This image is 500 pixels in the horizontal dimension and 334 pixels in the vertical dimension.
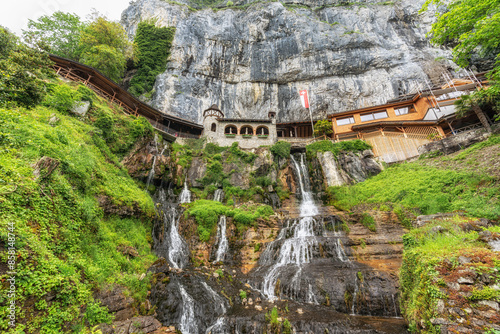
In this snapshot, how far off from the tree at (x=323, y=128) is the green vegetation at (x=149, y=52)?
28.4 meters

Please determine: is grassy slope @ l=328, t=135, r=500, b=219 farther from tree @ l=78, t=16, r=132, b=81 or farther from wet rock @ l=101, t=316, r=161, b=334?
tree @ l=78, t=16, r=132, b=81

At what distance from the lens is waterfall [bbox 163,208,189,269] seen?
13894mm

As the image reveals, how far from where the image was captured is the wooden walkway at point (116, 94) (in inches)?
852

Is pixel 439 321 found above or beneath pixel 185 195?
beneath

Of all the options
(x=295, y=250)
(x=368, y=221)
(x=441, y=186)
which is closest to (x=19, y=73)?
(x=295, y=250)

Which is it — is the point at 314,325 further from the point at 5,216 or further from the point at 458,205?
the point at 458,205

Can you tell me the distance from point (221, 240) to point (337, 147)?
1855 centimetres

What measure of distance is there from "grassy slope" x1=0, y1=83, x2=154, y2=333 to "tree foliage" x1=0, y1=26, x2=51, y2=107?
794mm

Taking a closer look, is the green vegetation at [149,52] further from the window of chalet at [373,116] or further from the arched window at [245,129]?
the window of chalet at [373,116]

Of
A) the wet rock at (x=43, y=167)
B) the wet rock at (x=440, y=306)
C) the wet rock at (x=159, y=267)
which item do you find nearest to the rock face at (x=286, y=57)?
the wet rock at (x=159, y=267)

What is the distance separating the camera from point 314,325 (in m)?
7.41

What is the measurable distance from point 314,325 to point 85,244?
881cm

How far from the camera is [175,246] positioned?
49.0 ft

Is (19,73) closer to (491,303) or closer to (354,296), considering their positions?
(491,303)
